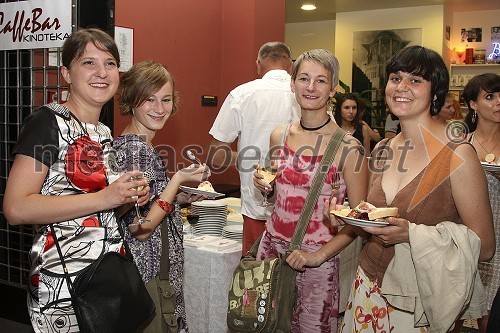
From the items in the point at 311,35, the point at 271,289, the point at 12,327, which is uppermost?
the point at 311,35

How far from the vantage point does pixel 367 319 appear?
1.96 meters

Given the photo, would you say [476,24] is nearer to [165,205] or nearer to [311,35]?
[311,35]

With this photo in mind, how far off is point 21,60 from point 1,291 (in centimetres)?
138

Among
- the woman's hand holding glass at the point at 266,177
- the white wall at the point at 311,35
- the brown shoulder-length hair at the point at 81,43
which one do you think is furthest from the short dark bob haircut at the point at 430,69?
the white wall at the point at 311,35

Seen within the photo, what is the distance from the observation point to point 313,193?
2.22m

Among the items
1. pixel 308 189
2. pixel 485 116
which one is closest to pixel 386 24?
pixel 485 116

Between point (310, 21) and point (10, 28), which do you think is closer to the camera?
point (10, 28)

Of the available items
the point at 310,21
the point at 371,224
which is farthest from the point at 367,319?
the point at 310,21

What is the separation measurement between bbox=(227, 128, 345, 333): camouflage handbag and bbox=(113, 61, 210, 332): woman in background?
25cm

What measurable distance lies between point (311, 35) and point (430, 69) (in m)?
10.2

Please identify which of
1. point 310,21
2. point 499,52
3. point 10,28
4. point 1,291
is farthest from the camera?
point 310,21

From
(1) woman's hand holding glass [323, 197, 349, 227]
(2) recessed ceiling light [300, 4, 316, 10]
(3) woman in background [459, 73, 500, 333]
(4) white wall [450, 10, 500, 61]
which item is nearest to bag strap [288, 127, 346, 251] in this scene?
(1) woman's hand holding glass [323, 197, 349, 227]

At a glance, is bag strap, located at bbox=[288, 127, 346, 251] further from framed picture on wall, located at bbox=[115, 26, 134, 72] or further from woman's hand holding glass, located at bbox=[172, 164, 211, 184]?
framed picture on wall, located at bbox=[115, 26, 134, 72]

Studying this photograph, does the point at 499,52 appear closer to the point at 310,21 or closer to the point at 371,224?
the point at 310,21
